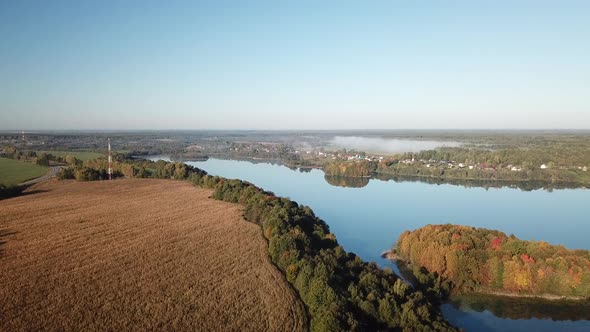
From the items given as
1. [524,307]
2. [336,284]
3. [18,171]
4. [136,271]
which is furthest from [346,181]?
[136,271]

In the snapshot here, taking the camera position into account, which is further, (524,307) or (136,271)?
(524,307)

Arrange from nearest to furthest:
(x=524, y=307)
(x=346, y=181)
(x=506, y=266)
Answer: (x=524, y=307) < (x=506, y=266) < (x=346, y=181)

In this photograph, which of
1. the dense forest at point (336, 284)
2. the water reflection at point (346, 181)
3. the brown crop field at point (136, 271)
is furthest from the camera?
the water reflection at point (346, 181)

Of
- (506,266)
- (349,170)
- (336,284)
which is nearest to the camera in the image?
(336,284)

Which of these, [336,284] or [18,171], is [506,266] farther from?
[18,171]

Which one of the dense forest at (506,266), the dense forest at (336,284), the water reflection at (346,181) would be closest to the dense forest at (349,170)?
the water reflection at (346,181)

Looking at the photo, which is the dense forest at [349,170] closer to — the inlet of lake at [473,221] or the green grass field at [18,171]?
the inlet of lake at [473,221]
